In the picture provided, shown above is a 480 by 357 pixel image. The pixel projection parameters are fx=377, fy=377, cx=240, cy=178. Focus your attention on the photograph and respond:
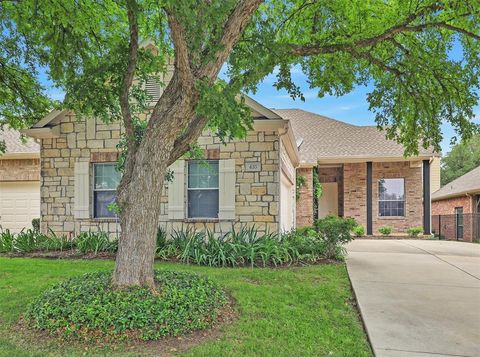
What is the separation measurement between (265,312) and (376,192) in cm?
1401

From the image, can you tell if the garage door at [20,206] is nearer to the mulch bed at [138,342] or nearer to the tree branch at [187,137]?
the mulch bed at [138,342]

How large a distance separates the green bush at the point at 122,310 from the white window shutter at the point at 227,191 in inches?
177

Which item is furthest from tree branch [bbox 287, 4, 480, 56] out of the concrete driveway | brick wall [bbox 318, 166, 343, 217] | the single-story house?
brick wall [bbox 318, 166, 343, 217]

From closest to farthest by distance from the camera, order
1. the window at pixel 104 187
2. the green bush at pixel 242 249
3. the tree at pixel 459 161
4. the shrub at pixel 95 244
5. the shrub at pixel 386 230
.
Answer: the green bush at pixel 242 249 < the shrub at pixel 95 244 < the window at pixel 104 187 < the shrub at pixel 386 230 < the tree at pixel 459 161

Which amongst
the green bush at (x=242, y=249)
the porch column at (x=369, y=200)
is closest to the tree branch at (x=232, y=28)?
the green bush at (x=242, y=249)

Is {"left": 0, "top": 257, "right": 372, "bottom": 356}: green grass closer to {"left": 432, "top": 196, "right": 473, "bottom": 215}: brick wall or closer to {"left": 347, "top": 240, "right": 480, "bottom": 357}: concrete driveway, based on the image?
{"left": 347, "top": 240, "right": 480, "bottom": 357}: concrete driveway

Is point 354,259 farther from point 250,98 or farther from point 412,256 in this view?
point 250,98

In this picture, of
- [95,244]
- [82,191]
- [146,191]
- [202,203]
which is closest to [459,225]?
[202,203]

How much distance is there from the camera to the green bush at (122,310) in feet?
12.9

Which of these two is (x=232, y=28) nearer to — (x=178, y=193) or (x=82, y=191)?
(x=178, y=193)

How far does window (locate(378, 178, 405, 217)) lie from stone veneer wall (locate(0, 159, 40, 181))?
1457 centimetres

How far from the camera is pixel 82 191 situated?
32.8 ft

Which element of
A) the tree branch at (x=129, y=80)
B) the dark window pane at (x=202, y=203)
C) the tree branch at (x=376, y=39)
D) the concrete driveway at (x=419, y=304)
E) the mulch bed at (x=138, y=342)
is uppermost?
the tree branch at (x=376, y=39)

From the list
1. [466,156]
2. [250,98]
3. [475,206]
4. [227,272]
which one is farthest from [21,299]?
[466,156]
